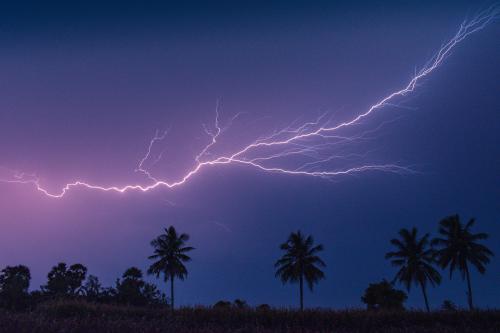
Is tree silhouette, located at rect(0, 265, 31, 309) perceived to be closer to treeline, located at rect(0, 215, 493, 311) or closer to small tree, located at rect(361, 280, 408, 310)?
treeline, located at rect(0, 215, 493, 311)

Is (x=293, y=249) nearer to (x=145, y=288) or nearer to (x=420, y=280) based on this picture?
(x=420, y=280)

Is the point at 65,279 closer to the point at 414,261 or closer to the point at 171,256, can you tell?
the point at 171,256

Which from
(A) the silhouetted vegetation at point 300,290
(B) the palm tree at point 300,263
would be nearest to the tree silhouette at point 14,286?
(A) the silhouetted vegetation at point 300,290

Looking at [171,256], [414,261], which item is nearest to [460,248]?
[414,261]

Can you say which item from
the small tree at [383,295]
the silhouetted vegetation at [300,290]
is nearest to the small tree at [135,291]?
the silhouetted vegetation at [300,290]

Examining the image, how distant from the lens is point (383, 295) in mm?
47125

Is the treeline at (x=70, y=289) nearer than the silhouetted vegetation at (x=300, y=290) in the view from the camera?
No

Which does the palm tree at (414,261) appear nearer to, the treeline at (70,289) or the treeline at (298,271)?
the treeline at (298,271)

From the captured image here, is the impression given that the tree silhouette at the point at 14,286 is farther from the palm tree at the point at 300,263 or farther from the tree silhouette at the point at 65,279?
the palm tree at the point at 300,263

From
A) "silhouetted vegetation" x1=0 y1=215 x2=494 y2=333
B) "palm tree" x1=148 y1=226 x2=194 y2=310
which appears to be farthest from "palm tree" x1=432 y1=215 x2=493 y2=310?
"palm tree" x1=148 y1=226 x2=194 y2=310

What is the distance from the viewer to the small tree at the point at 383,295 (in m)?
45.9

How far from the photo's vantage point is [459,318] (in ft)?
48.3

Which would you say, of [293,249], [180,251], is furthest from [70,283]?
[293,249]

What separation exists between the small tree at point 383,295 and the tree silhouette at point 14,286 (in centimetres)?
3869
